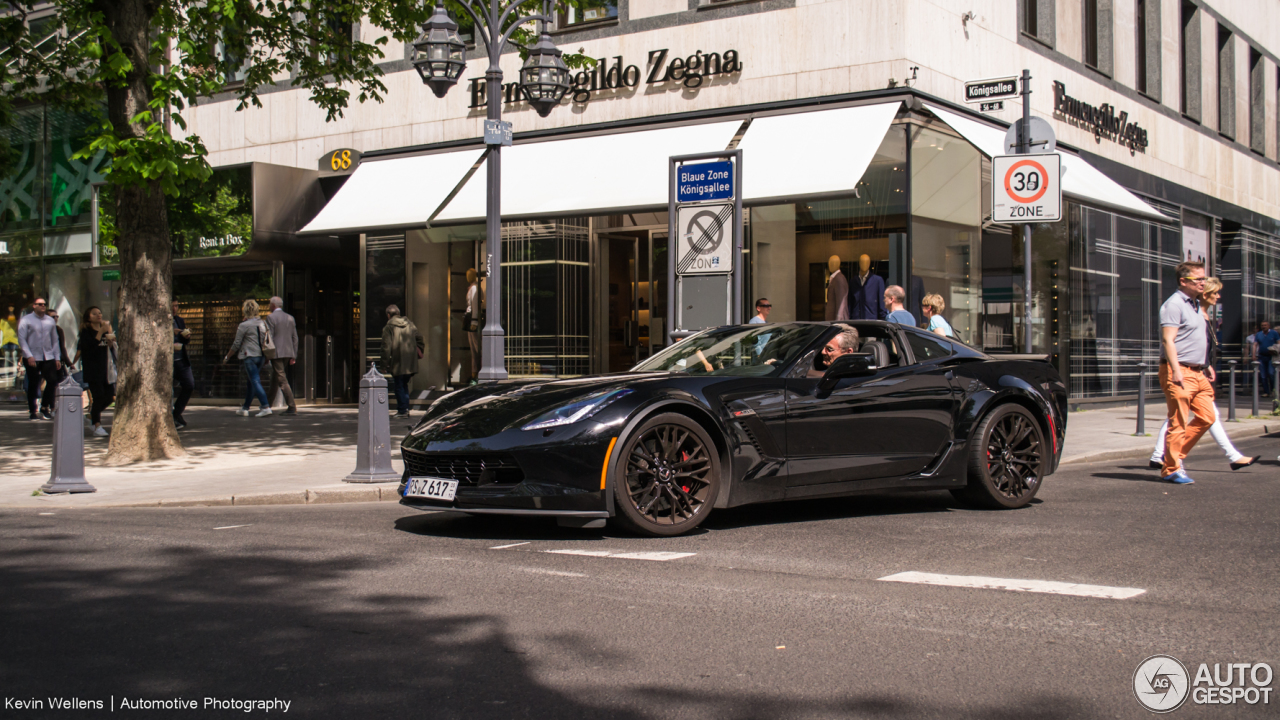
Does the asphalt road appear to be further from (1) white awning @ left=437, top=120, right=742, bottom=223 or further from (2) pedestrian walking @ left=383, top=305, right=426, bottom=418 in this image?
(2) pedestrian walking @ left=383, top=305, right=426, bottom=418

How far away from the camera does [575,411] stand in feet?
21.9

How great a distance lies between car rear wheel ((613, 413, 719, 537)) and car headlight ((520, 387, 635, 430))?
0.25 meters

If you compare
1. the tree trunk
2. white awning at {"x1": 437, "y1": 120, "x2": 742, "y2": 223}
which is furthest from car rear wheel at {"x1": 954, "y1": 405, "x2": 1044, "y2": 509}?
white awning at {"x1": 437, "y1": 120, "x2": 742, "y2": 223}

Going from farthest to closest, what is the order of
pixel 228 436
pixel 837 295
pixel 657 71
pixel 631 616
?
pixel 657 71, pixel 837 295, pixel 228 436, pixel 631 616

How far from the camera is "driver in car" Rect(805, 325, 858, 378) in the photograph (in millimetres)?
7637

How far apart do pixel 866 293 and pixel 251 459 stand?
27.1 ft

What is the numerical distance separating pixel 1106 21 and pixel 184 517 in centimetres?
1941

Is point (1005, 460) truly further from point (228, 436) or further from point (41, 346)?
point (41, 346)

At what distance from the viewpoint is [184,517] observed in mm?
8352

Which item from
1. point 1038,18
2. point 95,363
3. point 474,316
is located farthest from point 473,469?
point 1038,18

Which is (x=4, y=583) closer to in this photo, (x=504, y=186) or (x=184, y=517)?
(x=184, y=517)

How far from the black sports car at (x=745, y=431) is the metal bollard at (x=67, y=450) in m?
3.76

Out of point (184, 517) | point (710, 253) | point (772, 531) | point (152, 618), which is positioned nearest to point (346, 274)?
point (710, 253)

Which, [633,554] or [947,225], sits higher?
[947,225]
